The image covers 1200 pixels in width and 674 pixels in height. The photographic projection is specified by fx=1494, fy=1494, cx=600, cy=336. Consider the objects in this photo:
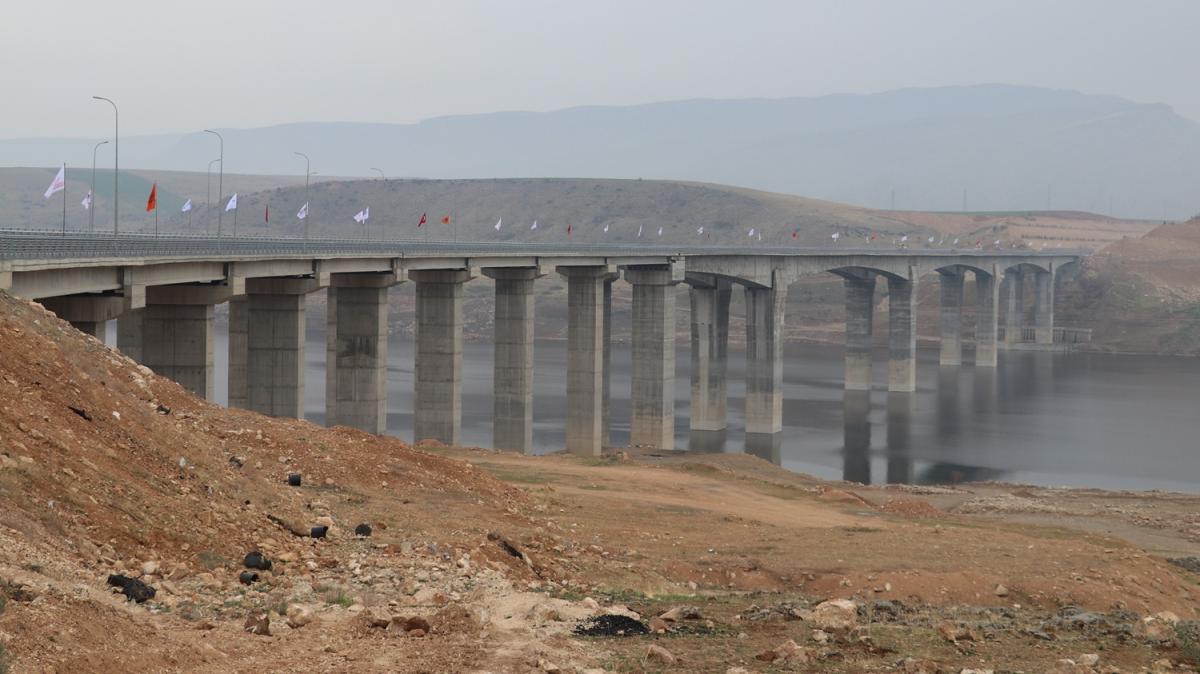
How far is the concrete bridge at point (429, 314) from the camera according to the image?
42312 millimetres

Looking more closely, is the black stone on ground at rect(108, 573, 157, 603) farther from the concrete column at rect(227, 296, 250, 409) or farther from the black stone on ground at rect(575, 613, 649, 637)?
the concrete column at rect(227, 296, 250, 409)

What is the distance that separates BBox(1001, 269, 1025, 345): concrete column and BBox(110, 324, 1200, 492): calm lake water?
2080cm

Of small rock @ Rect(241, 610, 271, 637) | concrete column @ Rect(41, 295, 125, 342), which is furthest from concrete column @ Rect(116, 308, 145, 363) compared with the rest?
small rock @ Rect(241, 610, 271, 637)

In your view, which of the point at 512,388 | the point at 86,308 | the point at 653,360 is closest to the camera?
the point at 86,308

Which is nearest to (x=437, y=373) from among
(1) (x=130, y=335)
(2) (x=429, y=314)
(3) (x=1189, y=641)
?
(2) (x=429, y=314)

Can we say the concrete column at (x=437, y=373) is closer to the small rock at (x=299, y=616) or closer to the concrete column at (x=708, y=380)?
the concrete column at (x=708, y=380)

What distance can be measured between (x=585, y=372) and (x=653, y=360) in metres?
8.60

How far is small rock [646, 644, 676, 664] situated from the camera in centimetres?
1866

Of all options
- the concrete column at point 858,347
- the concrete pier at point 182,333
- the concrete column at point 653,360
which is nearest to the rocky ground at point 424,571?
the concrete pier at point 182,333

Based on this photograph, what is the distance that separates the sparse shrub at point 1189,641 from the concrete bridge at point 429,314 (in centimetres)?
2475

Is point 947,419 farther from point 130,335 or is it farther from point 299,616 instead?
point 299,616

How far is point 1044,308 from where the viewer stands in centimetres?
17438

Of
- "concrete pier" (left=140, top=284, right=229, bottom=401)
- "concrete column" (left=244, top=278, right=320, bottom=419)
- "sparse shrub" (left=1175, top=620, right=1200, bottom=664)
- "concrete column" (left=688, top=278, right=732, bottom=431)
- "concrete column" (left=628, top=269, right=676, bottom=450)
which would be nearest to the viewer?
"sparse shrub" (left=1175, top=620, right=1200, bottom=664)

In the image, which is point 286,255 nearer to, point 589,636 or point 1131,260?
point 589,636
